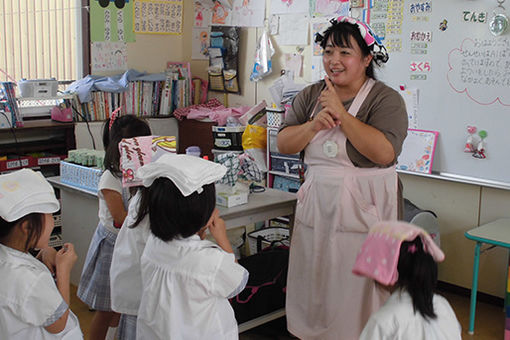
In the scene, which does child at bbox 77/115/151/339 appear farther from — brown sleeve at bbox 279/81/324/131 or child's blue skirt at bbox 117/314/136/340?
brown sleeve at bbox 279/81/324/131

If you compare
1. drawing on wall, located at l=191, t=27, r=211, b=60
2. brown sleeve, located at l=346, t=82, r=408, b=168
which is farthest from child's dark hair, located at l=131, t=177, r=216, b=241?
drawing on wall, located at l=191, t=27, r=211, b=60

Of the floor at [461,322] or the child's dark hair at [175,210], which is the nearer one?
the child's dark hair at [175,210]

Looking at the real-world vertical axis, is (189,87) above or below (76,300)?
above

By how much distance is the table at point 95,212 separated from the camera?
9.15 feet

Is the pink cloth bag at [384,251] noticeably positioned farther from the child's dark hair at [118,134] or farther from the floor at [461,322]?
the floor at [461,322]

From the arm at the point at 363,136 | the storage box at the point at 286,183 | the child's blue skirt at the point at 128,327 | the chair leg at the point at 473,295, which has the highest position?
the arm at the point at 363,136

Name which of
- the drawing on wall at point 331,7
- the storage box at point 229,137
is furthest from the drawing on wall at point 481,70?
the storage box at point 229,137

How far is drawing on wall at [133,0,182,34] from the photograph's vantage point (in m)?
5.06

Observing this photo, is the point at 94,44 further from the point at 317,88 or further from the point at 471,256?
the point at 471,256

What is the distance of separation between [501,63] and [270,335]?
1.86 meters

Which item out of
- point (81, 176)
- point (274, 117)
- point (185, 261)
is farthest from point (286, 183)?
point (185, 261)

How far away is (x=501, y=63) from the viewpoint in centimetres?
337

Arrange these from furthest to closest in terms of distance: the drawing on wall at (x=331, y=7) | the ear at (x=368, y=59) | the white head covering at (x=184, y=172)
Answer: the drawing on wall at (x=331, y=7)
the ear at (x=368, y=59)
the white head covering at (x=184, y=172)

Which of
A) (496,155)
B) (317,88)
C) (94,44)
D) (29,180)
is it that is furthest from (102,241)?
(94,44)
